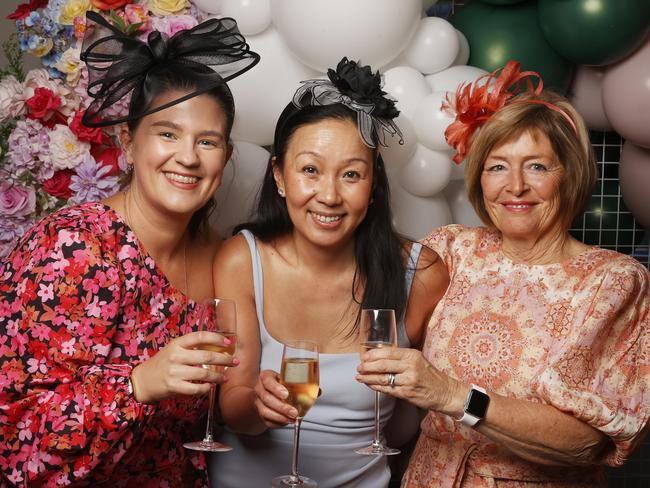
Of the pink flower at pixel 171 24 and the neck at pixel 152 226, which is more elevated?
the pink flower at pixel 171 24

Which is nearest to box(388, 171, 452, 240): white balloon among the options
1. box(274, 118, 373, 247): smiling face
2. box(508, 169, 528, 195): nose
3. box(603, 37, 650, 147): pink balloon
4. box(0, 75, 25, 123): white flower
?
box(274, 118, 373, 247): smiling face

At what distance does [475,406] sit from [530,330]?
0.33m

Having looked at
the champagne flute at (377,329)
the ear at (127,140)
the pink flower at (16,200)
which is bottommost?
the champagne flute at (377,329)

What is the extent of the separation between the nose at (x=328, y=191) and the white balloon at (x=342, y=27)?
21.0 inches

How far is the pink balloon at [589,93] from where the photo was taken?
10.4 ft

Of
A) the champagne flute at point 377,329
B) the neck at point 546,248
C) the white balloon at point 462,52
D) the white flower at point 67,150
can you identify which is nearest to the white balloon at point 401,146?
the white balloon at point 462,52

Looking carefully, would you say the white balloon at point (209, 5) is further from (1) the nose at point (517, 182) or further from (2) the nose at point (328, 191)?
(1) the nose at point (517, 182)

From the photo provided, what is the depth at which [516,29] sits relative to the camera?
3.01 meters

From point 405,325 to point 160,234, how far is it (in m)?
0.81

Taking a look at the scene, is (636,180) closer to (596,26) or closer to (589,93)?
(589,93)

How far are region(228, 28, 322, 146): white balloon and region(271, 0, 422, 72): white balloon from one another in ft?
0.38

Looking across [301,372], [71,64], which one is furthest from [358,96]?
[71,64]

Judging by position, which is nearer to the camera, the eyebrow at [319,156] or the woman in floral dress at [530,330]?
the woman in floral dress at [530,330]

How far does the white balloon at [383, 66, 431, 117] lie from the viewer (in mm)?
2781
